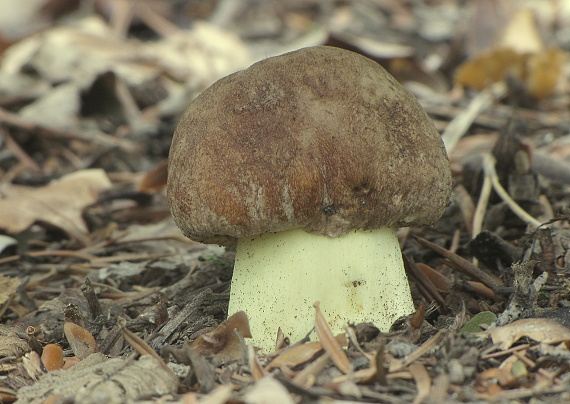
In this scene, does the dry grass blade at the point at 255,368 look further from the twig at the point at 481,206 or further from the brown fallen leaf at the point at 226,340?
the twig at the point at 481,206

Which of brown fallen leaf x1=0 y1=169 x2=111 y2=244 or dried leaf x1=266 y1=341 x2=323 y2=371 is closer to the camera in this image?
dried leaf x1=266 y1=341 x2=323 y2=371

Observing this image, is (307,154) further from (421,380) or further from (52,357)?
(52,357)

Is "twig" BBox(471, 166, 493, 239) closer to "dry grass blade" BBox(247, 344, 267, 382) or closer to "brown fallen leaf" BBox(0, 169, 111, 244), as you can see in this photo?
"dry grass blade" BBox(247, 344, 267, 382)

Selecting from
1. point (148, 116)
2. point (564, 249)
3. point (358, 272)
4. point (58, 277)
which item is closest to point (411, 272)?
point (358, 272)

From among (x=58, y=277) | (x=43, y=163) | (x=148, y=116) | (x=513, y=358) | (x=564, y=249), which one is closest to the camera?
(x=513, y=358)

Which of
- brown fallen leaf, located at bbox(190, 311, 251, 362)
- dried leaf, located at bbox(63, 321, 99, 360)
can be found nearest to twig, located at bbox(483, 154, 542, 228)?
brown fallen leaf, located at bbox(190, 311, 251, 362)

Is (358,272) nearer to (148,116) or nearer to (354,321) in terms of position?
(354,321)
